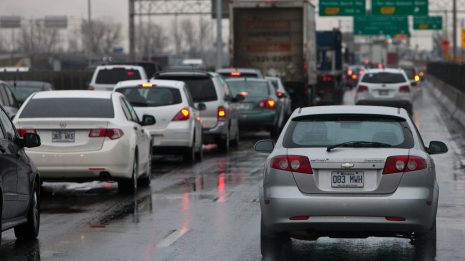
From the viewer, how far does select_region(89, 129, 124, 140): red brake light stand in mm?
17891

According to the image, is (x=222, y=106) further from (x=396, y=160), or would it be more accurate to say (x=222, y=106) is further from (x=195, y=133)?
(x=396, y=160)

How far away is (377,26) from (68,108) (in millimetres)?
93530

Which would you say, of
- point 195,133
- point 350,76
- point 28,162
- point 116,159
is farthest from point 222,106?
point 350,76

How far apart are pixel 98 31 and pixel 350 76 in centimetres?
10940

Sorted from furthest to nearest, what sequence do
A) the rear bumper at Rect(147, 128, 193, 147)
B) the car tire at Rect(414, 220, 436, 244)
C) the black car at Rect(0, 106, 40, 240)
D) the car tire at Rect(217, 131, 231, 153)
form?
the car tire at Rect(217, 131, 231, 153) < the rear bumper at Rect(147, 128, 193, 147) < the black car at Rect(0, 106, 40, 240) < the car tire at Rect(414, 220, 436, 244)

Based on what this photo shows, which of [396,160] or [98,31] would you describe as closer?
[396,160]

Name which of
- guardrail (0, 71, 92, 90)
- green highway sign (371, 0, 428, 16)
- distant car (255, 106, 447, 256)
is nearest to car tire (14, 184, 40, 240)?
distant car (255, 106, 447, 256)

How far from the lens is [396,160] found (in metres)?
11.2

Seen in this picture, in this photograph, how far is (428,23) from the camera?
112375 mm

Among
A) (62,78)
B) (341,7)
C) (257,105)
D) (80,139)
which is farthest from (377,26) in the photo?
(80,139)

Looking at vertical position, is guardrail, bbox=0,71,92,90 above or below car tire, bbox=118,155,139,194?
below

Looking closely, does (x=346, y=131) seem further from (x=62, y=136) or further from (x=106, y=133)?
(x=62, y=136)

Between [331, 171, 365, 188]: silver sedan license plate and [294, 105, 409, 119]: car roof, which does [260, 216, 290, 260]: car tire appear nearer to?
[331, 171, 365, 188]: silver sedan license plate

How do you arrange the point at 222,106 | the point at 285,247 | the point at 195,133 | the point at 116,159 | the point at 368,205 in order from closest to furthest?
the point at 368,205 < the point at 285,247 < the point at 116,159 < the point at 195,133 < the point at 222,106
